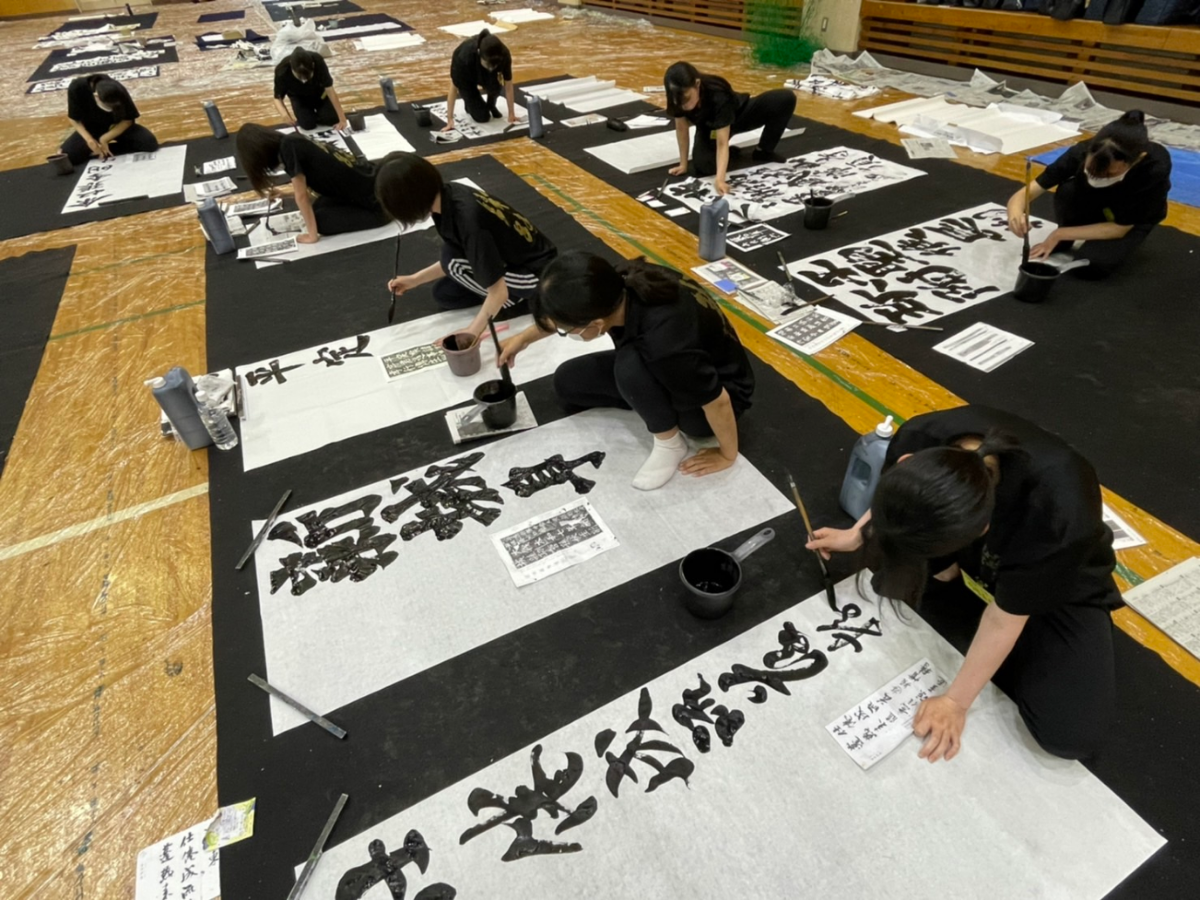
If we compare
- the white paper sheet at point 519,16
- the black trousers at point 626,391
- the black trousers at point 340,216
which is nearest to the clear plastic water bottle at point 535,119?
the black trousers at point 340,216

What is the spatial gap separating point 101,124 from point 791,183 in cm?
494

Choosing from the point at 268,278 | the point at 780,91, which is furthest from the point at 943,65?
the point at 268,278

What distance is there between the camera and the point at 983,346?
2.34 meters

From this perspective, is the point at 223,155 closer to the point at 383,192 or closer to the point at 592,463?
the point at 383,192

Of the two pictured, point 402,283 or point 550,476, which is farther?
point 402,283

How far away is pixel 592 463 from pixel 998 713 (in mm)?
1255

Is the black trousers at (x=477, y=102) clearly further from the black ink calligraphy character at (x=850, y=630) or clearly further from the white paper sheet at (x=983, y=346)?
the black ink calligraphy character at (x=850, y=630)

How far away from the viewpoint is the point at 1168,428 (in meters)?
1.99

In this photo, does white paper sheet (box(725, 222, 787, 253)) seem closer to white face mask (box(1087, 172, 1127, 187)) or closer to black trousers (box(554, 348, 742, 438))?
white face mask (box(1087, 172, 1127, 187))

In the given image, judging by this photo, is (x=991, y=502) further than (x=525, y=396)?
No

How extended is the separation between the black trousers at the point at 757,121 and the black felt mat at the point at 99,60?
23.7 ft

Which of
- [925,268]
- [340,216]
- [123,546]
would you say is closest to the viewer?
[123,546]

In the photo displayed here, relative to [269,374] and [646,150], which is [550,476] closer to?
[269,374]

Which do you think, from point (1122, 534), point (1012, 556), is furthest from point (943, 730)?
point (1122, 534)
